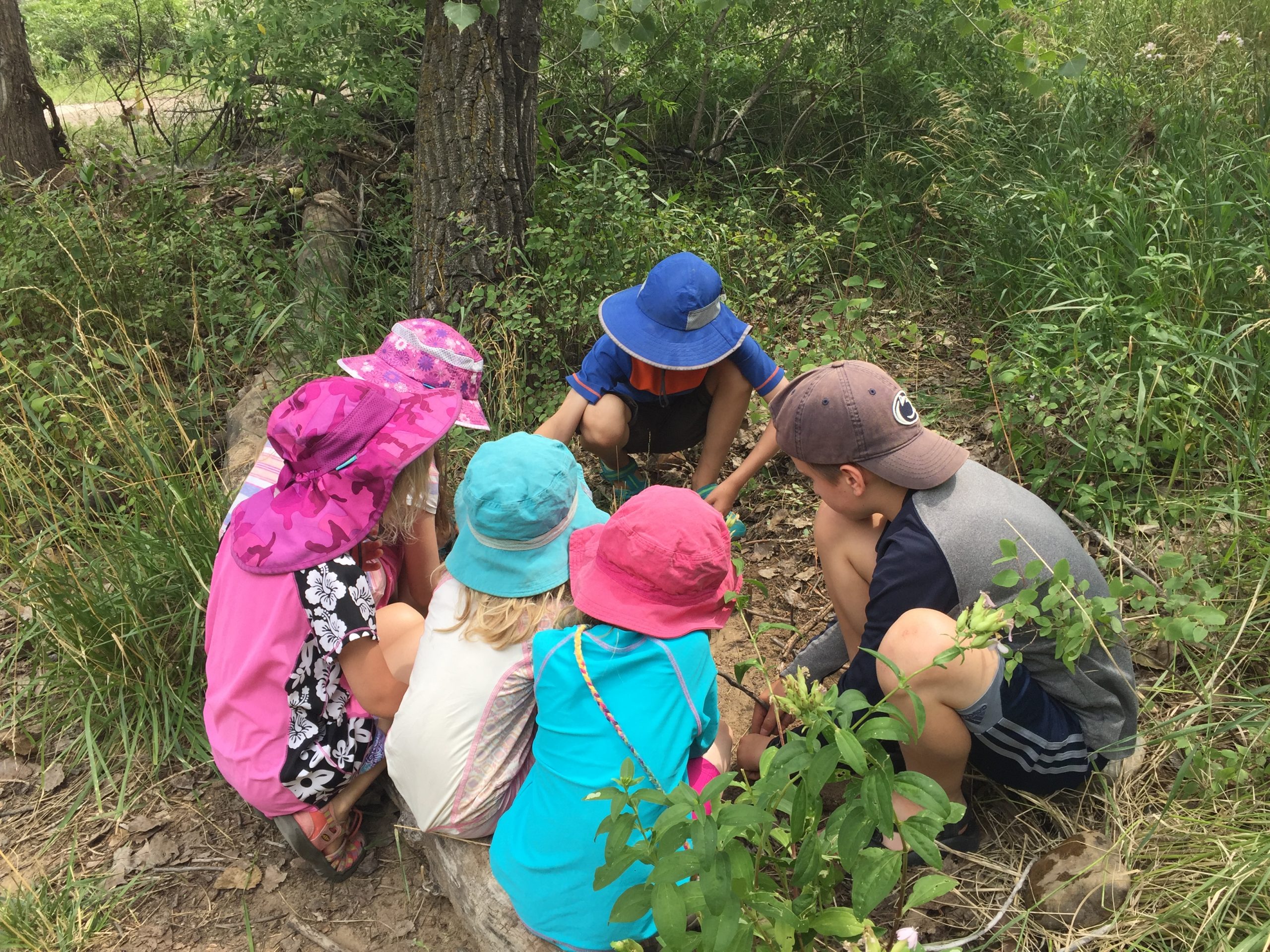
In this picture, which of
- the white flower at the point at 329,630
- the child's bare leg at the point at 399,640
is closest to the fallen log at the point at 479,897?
the child's bare leg at the point at 399,640

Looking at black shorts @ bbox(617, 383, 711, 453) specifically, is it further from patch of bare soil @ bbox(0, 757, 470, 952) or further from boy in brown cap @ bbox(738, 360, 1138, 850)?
patch of bare soil @ bbox(0, 757, 470, 952)

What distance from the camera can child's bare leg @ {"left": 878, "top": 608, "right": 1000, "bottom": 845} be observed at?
1581mm

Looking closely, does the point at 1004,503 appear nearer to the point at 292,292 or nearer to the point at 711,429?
the point at 711,429

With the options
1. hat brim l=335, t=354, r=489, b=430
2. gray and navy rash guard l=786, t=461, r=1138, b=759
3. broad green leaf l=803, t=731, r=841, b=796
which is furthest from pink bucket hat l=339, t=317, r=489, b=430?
broad green leaf l=803, t=731, r=841, b=796

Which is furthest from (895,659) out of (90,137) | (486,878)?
(90,137)

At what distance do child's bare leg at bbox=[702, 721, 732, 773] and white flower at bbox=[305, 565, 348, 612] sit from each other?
2.88 feet

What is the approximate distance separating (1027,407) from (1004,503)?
1.04 metres

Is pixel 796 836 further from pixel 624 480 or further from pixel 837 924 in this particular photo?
pixel 624 480

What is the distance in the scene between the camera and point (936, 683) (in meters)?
1.63

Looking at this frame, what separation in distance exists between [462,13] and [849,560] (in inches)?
69.5

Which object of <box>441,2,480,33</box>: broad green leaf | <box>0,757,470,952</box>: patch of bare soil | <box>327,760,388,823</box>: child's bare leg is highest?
<box>441,2,480,33</box>: broad green leaf

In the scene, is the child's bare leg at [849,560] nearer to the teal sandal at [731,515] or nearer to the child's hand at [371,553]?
the teal sandal at [731,515]

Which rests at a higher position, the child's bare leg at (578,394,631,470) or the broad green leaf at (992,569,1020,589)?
the broad green leaf at (992,569,1020,589)

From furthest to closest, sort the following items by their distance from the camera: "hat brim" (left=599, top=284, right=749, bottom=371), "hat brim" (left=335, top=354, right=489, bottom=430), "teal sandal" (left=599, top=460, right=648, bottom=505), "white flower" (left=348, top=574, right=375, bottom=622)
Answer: "teal sandal" (left=599, top=460, right=648, bottom=505), "hat brim" (left=599, top=284, right=749, bottom=371), "hat brim" (left=335, top=354, right=489, bottom=430), "white flower" (left=348, top=574, right=375, bottom=622)
